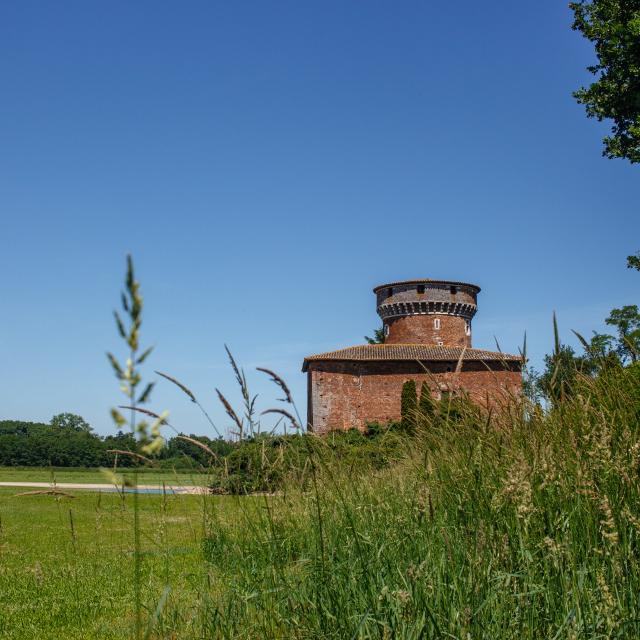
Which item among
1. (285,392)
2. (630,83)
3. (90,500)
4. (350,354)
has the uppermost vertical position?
(630,83)

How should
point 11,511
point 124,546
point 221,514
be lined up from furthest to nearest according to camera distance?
point 11,511 → point 124,546 → point 221,514

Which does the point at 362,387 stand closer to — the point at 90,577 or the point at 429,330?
the point at 429,330

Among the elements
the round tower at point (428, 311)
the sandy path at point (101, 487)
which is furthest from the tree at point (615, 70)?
the round tower at point (428, 311)

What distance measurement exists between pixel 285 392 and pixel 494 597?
1059mm

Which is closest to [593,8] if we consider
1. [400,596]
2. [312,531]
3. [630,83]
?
[630,83]

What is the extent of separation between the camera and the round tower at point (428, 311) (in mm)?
49750

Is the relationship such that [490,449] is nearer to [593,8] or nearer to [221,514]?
[221,514]

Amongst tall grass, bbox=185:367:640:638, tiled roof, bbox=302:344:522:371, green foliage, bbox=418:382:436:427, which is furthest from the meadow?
tiled roof, bbox=302:344:522:371

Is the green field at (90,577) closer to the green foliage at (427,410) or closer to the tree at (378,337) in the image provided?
the green foliage at (427,410)

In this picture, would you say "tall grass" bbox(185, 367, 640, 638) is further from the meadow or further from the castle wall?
the castle wall

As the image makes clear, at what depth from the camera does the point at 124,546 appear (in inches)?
393

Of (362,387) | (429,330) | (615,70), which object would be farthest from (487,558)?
(429,330)

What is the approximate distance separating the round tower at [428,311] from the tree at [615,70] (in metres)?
29.3

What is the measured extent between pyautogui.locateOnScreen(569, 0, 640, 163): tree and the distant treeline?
1627 centimetres
